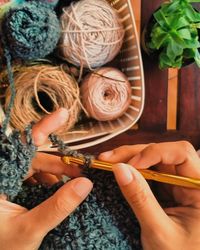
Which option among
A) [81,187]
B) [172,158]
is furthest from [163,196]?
[81,187]

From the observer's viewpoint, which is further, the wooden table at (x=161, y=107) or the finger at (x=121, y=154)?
the wooden table at (x=161, y=107)

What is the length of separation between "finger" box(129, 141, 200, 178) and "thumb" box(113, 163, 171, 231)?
70 millimetres

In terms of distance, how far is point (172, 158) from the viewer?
56 centimetres

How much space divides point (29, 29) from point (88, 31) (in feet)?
0.36

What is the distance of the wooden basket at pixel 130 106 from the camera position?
0.68 meters

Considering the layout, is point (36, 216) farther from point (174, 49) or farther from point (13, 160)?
point (174, 49)

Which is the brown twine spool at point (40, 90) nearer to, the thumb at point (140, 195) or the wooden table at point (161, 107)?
the wooden table at point (161, 107)

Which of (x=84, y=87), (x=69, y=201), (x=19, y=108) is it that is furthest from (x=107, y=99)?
(x=69, y=201)

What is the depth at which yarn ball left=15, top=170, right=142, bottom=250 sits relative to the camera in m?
0.52

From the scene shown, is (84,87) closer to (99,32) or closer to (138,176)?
(99,32)

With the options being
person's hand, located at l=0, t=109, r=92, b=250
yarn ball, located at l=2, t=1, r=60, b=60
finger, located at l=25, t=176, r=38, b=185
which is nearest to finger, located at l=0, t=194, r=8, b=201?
person's hand, located at l=0, t=109, r=92, b=250

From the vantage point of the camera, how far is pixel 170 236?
51 cm

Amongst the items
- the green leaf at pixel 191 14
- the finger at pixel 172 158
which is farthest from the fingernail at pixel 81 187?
the green leaf at pixel 191 14

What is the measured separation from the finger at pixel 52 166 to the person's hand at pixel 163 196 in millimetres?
54
